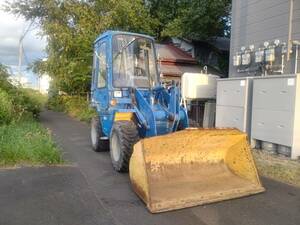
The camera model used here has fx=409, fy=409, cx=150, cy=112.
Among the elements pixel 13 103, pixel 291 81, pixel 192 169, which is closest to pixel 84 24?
pixel 13 103

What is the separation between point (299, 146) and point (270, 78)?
1.68 metres

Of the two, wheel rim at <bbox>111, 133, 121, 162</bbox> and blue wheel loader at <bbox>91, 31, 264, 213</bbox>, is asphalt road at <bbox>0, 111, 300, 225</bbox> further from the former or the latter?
wheel rim at <bbox>111, 133, 121, 162</bbox>

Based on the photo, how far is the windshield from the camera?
8.89 m

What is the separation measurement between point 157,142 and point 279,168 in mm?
2963

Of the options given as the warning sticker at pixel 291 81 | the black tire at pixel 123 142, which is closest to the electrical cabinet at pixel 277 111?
the warning sticker at pixel 291 81

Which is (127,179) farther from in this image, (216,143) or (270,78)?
(270,78)

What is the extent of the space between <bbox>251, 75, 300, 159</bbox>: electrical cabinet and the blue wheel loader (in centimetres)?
205

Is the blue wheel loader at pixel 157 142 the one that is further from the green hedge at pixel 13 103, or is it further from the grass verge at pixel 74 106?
the grass verge at pixel 74 106

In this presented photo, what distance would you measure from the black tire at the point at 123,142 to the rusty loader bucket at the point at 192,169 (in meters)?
1.14

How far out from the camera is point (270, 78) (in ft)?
29.8

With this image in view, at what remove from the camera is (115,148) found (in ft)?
25.8

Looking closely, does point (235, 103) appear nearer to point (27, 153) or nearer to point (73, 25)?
point (27, 153)

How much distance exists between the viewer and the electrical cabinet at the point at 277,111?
828 cm

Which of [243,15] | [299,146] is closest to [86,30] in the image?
Result: [243,15]
